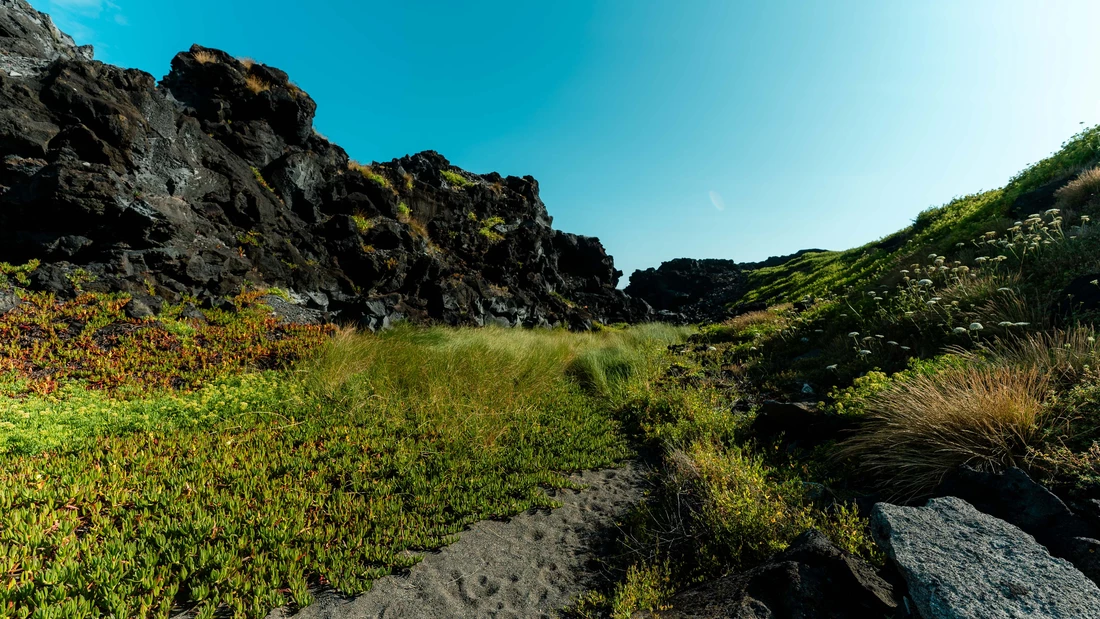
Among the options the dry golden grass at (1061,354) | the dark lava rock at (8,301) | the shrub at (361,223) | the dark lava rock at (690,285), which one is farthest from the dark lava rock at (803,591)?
the dark lava rock at (690,285)

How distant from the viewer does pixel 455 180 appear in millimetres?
30703

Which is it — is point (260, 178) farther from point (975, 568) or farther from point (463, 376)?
point (975, 568)

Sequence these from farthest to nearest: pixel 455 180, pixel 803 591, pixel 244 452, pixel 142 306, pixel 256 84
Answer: pixel 455 180 < pixel 256 84 < pixel 142 306 < pixel 244 452 < pixel 803 591

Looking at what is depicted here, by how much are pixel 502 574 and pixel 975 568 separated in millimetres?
3450

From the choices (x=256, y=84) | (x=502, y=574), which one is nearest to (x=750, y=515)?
(x=502, y=574)

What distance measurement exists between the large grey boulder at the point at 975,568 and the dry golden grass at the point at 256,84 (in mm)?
26020

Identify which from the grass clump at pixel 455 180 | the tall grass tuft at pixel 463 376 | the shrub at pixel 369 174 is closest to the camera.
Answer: the tall grass tuft at pixel 463 376

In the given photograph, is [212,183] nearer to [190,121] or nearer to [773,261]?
[190,121]

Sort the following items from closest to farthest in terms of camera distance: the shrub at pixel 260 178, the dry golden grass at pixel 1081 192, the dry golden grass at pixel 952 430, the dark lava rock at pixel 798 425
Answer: the dry golden grass at pixel 952 430, the dark lava rock at pixel 798 425, the dry golden grass at pixel 1081 192, the shrub at pixel 260 178

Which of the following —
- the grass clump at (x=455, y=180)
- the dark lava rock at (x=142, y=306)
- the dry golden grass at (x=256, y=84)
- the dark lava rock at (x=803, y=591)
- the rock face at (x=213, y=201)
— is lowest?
the dark lava rock at (x=803, y=591)

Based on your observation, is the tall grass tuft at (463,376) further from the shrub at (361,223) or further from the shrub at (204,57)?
the shrub at (204,57)

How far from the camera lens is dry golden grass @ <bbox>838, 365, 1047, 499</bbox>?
150 inches

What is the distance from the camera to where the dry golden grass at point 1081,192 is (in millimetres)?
8570

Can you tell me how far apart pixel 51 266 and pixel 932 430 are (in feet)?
57.2
